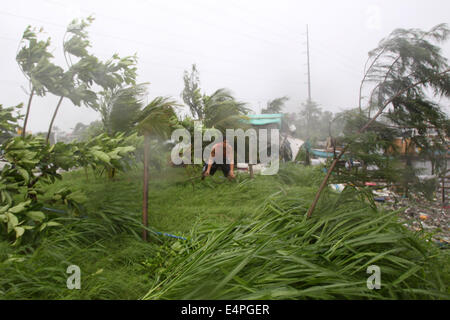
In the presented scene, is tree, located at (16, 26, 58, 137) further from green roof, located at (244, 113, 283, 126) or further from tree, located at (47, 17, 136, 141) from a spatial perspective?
green roof, located at (244, 113, 283, 126)

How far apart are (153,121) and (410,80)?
224 cm

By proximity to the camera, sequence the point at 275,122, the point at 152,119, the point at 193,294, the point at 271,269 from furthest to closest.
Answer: the point at 275,122 < the point at 152,119 < the point at 271,269 < the point at 193,294

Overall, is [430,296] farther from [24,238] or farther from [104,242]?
[24,238]

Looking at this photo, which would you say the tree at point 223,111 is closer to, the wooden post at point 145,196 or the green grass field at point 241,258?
the wooden post at point 145,196

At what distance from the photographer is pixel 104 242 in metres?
2.19

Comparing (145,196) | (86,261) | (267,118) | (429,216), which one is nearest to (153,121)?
(145,196)

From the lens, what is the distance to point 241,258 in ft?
4.72

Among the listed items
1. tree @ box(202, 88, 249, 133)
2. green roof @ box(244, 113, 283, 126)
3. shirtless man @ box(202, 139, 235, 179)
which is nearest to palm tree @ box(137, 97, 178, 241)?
tree @ box(202, 88, 249, 133)

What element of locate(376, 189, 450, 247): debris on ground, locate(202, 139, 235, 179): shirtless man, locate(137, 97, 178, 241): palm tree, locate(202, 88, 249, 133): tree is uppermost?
locate(202, 88, 249, 133): tree

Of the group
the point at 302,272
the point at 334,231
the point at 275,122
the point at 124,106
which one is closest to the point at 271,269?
the point at 302,272

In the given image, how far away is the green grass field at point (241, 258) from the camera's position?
1259 millimetres

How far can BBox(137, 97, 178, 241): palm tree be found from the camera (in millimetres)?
2432

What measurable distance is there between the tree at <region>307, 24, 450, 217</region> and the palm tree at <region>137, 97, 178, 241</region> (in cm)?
163

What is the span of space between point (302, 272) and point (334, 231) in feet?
Answer: 1.76
